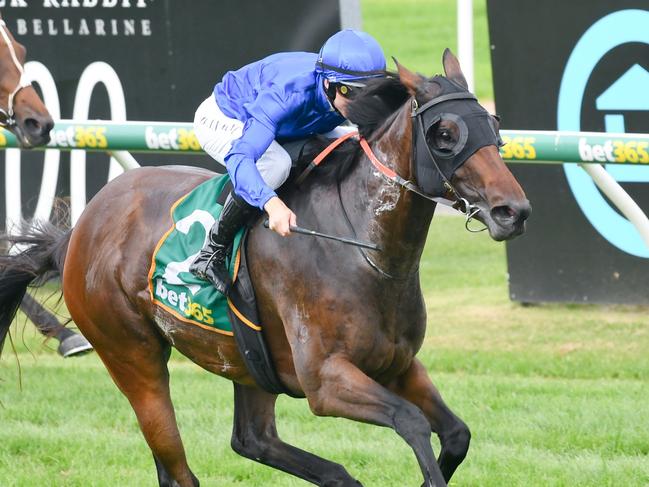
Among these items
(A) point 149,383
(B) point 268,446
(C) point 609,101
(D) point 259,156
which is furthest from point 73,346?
(C) point 609,101

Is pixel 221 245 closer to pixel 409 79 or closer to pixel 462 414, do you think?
pixel 409 79

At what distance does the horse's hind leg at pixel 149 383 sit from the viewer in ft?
16.5

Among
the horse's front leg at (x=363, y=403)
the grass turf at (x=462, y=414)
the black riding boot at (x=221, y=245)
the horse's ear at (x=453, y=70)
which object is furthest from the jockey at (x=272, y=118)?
the grass turf at (x=462, y=414)

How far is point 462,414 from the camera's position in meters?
6.31

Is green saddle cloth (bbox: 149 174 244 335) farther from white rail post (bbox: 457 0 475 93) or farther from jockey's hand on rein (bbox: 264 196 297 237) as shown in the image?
white rail post (bbox: 457 0 475 93)

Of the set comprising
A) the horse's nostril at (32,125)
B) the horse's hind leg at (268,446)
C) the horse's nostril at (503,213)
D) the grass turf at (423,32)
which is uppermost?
the horse's nostril at (503,213)

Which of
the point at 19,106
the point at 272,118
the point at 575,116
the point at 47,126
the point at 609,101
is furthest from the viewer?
the point at 575,116

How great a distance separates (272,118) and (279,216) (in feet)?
1.27

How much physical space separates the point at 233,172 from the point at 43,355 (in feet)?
14.1

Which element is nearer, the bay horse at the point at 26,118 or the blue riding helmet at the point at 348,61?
the blue riding helmet at the point at 348,61

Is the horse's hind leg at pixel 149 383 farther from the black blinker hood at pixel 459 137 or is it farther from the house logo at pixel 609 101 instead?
the house logo at pixel 609 101

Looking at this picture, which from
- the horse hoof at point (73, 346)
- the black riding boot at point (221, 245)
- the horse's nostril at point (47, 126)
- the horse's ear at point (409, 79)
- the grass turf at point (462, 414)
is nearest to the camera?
the horse's ear at point (409, 79)

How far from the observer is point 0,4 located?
930 cm

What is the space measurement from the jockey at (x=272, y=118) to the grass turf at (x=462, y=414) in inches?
52.9
